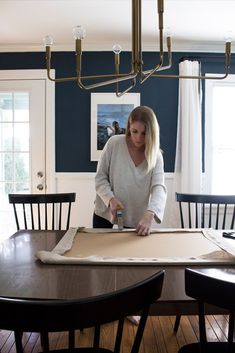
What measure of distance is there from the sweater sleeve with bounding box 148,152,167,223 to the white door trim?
5.70 ft

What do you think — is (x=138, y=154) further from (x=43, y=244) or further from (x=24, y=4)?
(x=24, y=4)

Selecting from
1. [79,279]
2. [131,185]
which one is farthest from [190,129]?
[79,279]

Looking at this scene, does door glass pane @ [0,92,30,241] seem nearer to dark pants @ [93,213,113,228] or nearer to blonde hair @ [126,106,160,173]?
dark pants @ [93,213,113,228]

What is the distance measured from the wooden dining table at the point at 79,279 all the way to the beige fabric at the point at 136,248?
0.04 m

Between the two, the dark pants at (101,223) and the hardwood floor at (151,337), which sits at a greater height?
the dark pants at (101,223)

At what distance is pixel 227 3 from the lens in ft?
8.08

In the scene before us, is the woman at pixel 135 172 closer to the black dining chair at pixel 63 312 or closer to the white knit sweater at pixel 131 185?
the white knit sweater at pixel 131 185

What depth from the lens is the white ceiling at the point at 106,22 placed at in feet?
8.21

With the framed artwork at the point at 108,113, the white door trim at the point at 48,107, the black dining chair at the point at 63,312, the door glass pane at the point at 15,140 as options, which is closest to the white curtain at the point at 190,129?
the framed artwork at the point at 108,113

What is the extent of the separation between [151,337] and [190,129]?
6.52ft

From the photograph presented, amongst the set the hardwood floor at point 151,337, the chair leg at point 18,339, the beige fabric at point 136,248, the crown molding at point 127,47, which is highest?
the crown molding at point 127,47

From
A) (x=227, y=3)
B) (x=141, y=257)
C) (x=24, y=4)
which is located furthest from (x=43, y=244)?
(x=227, y=3)

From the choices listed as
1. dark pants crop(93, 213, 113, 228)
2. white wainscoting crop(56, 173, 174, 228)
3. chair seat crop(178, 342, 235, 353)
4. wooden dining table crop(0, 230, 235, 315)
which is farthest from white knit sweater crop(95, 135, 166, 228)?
white wainscoting crop(56, 173, 174, 228)

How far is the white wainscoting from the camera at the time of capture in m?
3.53
